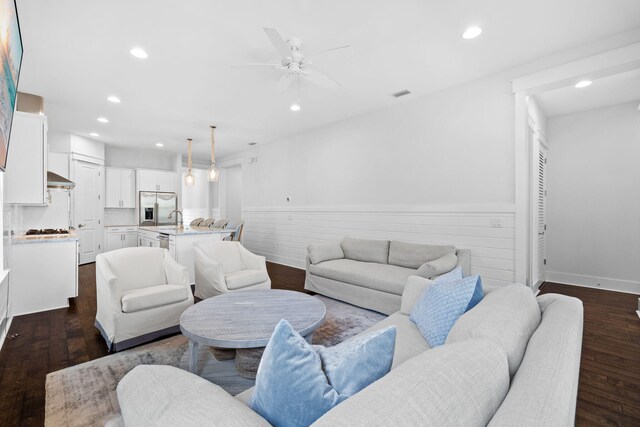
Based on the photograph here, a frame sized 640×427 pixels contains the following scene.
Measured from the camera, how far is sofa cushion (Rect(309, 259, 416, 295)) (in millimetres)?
3340

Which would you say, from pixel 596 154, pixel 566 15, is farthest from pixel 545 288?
pixel 566 15

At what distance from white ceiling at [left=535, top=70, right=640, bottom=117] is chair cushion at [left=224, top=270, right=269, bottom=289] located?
4495mm

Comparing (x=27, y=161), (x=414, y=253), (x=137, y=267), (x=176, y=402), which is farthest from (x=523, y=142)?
(x=27, y=161)

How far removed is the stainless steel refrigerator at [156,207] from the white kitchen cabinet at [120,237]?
14.2 inches

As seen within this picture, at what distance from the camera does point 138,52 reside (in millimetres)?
3086

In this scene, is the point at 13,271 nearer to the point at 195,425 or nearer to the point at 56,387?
the point at 56,387

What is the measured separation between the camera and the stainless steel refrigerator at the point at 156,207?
784 cm

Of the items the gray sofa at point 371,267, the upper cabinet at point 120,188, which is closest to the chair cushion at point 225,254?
the gray sofa at point 371,267

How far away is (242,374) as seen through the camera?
2.13 meters

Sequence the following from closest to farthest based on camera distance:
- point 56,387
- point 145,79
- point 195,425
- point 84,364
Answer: point 195,425
point 56,387
point 84,364
point 145,79

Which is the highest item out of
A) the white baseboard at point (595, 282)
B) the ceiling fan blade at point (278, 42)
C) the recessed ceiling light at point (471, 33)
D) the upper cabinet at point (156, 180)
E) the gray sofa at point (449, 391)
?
the recessed ceiling light at point (471, 33)

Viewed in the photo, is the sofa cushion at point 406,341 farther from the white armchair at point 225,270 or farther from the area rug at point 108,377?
the white armchair at point 225,270

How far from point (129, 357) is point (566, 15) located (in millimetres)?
4671

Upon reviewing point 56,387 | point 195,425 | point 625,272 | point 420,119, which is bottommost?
point 56,387
